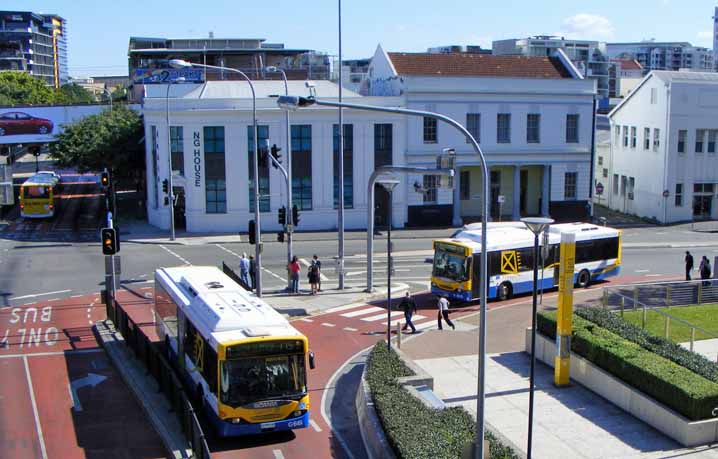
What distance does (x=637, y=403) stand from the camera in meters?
20.2

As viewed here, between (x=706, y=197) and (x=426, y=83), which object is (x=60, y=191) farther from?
(x=706, y=197)

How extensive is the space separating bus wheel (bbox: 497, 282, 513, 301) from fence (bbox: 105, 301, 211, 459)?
1497cm

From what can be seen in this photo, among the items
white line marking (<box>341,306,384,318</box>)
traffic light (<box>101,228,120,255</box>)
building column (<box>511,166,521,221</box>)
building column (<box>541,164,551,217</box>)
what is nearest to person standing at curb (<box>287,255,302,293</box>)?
white line marking (<box>341,306,384,318</box>)

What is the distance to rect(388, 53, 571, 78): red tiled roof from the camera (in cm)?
5725

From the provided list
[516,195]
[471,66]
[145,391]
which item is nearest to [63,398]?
[145,391]

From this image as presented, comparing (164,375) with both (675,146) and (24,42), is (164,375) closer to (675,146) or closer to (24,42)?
(675,146)

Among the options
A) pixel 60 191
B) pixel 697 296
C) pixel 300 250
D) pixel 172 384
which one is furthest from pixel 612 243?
pixel 60 191

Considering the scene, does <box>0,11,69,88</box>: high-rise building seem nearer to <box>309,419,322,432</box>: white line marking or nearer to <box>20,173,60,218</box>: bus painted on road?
<box>20,173,60,218</box>: bus painted on road

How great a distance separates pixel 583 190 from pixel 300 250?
25177 mm

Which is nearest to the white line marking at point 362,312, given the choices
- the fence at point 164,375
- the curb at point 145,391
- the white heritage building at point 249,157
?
the fence at point 164,375

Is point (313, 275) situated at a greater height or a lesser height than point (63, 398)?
greater

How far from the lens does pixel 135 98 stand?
8919 cm

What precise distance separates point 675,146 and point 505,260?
3139 centimetres

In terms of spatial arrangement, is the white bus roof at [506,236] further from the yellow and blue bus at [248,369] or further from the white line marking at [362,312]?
the yellow and blue bus at [248,369]
